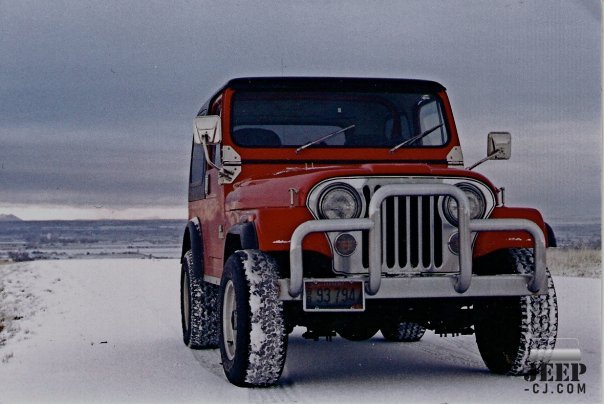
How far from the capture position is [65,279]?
18359 mm

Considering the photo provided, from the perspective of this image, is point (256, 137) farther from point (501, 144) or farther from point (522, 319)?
point (522, 319)

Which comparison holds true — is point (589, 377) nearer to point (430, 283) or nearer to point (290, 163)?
point (430, 283)

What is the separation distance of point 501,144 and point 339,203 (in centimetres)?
183

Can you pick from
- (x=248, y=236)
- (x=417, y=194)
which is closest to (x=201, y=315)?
(x=248, y=236)

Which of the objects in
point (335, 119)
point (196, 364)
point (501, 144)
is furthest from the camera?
point (335, 119)

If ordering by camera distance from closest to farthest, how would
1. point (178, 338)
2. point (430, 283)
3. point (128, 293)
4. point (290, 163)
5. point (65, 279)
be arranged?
point (430, 283) → point (290, 163) → point (178, 338) → point (128, 293) → point (65, 279)

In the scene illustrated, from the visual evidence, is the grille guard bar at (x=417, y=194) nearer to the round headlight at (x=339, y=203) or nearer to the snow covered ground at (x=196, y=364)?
the round headlight at (x=339, y=203)

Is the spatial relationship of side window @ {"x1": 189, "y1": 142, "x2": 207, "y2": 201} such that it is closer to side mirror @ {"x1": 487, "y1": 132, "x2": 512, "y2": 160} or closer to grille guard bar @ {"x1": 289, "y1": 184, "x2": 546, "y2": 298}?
side mirror @ {"x1": 487, "y1": 132, "x2": 512, "y2": 160}

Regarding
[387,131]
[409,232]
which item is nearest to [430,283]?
[409,232]

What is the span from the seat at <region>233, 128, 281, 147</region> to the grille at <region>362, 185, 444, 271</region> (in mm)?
1745

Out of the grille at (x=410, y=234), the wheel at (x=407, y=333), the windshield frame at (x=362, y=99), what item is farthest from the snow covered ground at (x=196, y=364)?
the windshield frame at (x=362, y=99)

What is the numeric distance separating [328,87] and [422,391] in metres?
2.79

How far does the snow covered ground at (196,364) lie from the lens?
19.8ft

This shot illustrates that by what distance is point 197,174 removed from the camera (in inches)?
361
